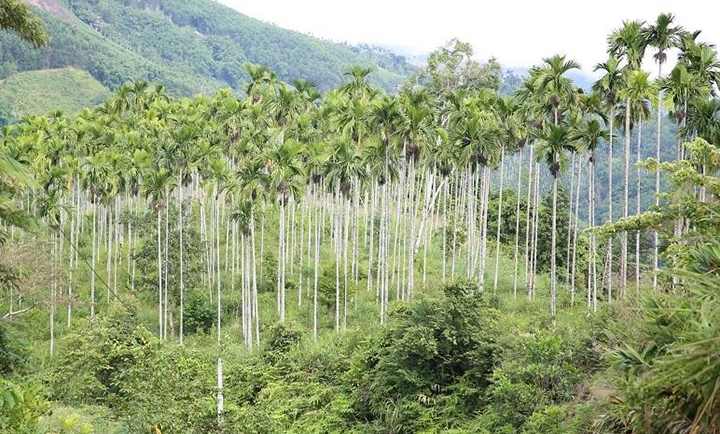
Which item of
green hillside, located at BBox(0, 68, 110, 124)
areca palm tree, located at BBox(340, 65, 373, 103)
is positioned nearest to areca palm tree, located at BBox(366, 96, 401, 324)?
areca palm tree, located at BBox(340, 65, 373, 103)

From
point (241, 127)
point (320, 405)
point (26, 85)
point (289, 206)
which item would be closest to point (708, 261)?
point (320, 405)

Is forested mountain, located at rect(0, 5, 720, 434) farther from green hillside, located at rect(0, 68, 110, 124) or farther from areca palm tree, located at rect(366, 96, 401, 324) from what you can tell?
green hillside, located at rect(0, 68, 110, 124)

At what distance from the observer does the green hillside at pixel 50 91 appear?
12131 cm

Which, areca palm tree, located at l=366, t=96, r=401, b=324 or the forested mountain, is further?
areca palm tree, located at l=366, t=96, r=401, b=324

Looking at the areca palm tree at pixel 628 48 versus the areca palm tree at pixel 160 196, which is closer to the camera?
the areca palm tree at pixel 628 48

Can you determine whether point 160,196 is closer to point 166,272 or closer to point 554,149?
point 166,272

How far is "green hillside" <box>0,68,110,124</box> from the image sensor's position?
121 metres

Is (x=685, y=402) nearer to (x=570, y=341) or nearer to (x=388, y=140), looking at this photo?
(x=570, y=341)

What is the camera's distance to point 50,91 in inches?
5212

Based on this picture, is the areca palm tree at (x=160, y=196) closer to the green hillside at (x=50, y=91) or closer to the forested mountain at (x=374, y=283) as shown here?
the forested mountain at (x=374, y=283)

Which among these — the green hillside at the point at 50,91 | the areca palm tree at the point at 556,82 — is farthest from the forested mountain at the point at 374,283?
the green hillside at the point at 50,91

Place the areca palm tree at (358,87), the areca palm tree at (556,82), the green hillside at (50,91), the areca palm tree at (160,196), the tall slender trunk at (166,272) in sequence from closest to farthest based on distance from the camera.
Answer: the areca palm tree at (556,82)
the areca palm tree at (160,196)
the tall slender trunk at (166,272)
the areca palm tree at (358,87)
the green hillside at (50,91)

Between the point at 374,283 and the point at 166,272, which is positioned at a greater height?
the point at 166,272

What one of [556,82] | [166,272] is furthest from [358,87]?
[166,272]
